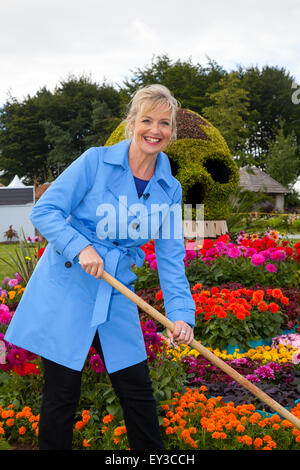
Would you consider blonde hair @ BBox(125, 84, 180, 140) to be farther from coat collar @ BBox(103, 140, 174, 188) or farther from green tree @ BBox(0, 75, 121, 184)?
green tree @ BBox(0, 75, 121, 184)

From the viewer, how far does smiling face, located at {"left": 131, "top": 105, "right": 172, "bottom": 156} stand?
6.96 feet

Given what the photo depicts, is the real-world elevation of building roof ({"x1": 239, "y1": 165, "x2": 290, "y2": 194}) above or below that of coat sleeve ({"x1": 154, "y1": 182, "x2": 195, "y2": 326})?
above

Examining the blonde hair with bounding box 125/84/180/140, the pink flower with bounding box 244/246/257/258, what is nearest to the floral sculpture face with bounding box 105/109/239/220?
the pink flower with bounding box 244/246/257/258

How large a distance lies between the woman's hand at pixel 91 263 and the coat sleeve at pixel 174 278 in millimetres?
450

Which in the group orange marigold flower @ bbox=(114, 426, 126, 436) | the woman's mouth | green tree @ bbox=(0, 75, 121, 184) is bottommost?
orange marigold flower @ bbox=(114, 426, 126, 436)

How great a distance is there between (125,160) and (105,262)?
0.49 meters

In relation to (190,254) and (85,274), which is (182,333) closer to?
(85,274)

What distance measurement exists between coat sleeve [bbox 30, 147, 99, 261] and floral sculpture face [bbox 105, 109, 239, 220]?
598 centimetres

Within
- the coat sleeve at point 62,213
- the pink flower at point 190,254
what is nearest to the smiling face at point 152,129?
the coat sleeve at point 62,213

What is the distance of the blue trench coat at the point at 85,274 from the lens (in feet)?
6.59

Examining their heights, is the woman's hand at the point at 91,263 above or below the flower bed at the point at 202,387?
above

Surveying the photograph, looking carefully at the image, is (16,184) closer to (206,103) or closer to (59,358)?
(206,103)

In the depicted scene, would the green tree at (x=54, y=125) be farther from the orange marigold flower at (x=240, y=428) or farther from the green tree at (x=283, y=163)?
the orange marigold flower at (x=240, y=428)

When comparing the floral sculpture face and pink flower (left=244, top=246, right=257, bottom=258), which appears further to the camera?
the floral sculpture face
